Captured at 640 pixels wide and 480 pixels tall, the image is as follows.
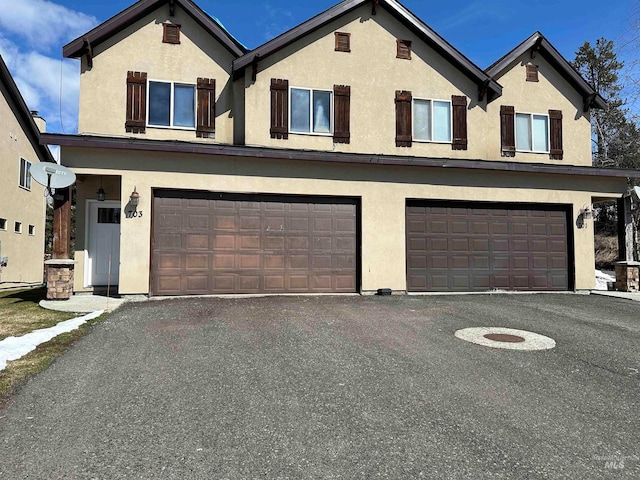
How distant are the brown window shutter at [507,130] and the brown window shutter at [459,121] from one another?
1.46 meters

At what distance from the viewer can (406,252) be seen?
11375 mm

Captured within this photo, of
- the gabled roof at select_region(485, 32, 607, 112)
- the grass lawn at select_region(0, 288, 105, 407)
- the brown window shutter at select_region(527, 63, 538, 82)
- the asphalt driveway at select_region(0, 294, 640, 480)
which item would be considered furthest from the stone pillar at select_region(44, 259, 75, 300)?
the brown window shutter at select_region(527, 63, 538, 82)

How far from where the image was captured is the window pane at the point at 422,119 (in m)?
12.2

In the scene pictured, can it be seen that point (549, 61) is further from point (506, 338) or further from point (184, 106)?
point (184, 106)

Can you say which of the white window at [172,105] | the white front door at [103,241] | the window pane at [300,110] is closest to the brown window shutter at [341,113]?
the window pane at [300,110]

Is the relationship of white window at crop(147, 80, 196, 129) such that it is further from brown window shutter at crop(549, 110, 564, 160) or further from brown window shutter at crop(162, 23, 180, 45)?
brown window shutter at crop(549, 110, 564, 160)

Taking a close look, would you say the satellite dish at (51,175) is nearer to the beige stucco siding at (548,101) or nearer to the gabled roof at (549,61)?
the beige stucco siding at (548,101)

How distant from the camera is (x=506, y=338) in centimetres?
627

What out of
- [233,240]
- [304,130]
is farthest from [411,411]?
[304,130]

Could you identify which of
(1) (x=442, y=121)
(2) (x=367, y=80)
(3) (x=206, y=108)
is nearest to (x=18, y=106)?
(3) (x=206, y=108)

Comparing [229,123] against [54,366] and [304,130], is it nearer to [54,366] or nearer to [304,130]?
[304,130]

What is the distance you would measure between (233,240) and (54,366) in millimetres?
5931

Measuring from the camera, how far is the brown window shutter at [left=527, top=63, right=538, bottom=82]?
13511 mm

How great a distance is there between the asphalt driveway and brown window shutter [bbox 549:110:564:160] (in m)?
8.24
